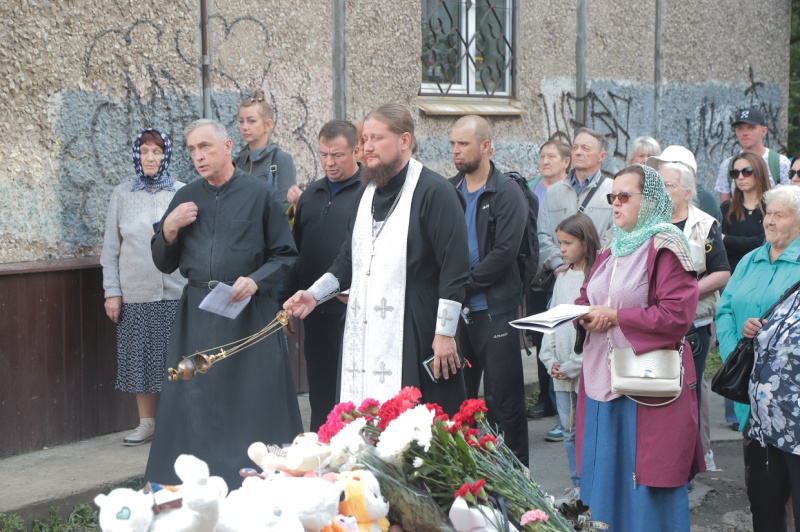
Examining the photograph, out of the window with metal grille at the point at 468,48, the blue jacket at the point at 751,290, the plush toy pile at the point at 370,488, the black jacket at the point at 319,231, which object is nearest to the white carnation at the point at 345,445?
the plush toy pile at the point at 370,488

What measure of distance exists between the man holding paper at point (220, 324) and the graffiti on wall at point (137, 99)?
4.90ft

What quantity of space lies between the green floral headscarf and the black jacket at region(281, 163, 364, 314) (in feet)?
6.67

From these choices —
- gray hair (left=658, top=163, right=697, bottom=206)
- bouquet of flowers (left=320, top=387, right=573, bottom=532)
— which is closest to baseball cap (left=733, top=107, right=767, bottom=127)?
gray hair (left=658, top=163, right=697, bottom=206)

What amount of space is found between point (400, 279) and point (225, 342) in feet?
3.75

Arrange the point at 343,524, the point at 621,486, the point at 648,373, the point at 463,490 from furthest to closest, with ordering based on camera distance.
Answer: the point at 621,486
the point at 648,373
the point at 463,490
the point at 343,524

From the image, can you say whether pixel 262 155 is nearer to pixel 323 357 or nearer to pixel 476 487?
pixel 323 357

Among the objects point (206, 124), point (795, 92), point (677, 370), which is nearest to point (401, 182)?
point (206, 124)

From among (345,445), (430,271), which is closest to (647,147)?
(430,271)

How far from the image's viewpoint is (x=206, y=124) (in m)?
5.39

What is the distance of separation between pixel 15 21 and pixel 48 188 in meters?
1.06

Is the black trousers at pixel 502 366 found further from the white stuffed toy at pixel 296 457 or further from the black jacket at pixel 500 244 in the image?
the white stuffed toy at pixel 296 457

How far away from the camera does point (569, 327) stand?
5.86m

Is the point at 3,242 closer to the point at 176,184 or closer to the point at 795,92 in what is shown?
the point at 176,184

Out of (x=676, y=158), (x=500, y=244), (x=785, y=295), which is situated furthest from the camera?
(x=676, y=158)
